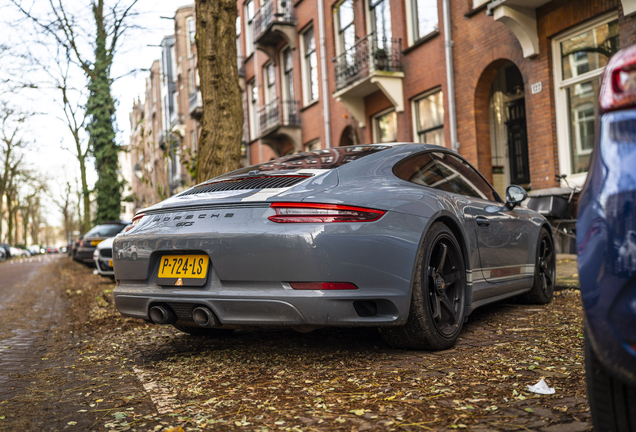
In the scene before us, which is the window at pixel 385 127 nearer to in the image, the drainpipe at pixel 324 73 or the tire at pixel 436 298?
the drainpipe at pixel 324 73

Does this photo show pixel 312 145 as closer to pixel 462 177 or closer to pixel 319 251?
pixel 462 177

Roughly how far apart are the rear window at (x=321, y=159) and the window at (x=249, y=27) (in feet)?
72.8

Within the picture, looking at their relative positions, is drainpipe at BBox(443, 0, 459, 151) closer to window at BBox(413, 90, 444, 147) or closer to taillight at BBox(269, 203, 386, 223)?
window at BBox(413, 90, 444, 147)

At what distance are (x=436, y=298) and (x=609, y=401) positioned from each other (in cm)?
182

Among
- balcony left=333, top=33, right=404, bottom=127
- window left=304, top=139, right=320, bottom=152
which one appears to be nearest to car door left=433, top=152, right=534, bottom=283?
balcony left=333, top=33, right=404, bottom=127

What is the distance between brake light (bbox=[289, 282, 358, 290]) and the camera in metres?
3.25

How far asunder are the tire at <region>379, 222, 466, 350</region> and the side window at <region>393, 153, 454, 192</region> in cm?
35

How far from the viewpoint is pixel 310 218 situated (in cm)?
328

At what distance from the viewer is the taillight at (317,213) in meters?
3.28

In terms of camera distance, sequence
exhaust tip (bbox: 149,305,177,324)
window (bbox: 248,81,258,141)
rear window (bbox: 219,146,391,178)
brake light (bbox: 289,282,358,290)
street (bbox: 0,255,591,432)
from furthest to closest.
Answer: window (bbox: 248,81,258,141) < rear window (bbox: 219,146,391,178) < exhaust tip (bbox: 149,305,177,324) < brake light (bbox: 289,282,358,290) < street (bbox: 0,255,591,432)

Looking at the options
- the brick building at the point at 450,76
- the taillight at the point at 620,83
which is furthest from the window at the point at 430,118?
the taillight at the point at 620,83

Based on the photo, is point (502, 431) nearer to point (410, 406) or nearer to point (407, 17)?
point (410, 406)

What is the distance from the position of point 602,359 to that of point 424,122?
43.9 feet

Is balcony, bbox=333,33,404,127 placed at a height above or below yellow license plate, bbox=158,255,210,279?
above
